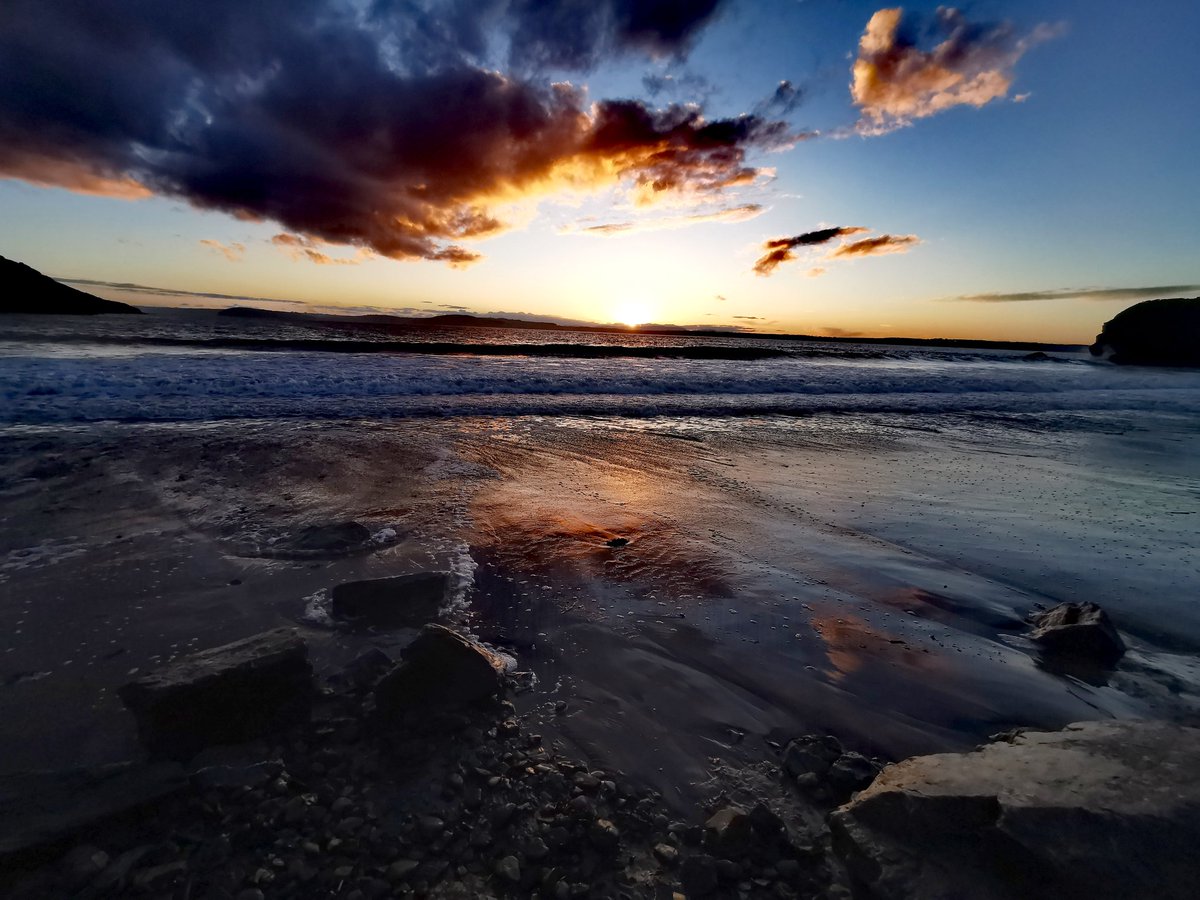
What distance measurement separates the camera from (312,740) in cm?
261

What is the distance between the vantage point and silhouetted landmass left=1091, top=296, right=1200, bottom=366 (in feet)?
156

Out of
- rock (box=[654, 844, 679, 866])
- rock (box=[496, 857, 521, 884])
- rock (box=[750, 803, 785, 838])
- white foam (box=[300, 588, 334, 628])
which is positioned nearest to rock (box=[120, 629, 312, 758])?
white foam (box=[300, 588, 334, 628])

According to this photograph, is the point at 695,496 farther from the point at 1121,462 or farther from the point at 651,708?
the point at 1121,462

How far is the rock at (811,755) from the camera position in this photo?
254 centimetres

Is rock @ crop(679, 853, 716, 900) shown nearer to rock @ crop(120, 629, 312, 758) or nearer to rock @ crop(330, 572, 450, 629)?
rock @ crop(120, 629, 312, 758)

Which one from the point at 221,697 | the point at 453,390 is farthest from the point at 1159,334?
the point at 221,697

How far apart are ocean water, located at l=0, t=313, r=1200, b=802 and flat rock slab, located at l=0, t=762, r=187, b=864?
0.15m

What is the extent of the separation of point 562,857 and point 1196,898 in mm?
2068

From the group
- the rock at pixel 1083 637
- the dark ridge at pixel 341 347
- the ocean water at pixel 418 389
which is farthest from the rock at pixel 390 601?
the dark ridge at pixel 341 347

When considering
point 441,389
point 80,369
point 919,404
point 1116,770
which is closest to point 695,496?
point 1116,770

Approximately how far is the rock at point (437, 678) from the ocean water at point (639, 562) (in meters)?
0.34

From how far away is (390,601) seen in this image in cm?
387

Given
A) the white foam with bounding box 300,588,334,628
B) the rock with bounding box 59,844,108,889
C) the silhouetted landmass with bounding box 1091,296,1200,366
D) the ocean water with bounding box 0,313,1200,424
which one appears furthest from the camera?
the silhouetted landmass with bounding box 1091,296,1200,366

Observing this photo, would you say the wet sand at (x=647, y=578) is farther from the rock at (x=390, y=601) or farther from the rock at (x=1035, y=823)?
the rock at (x=1035, y=823)
